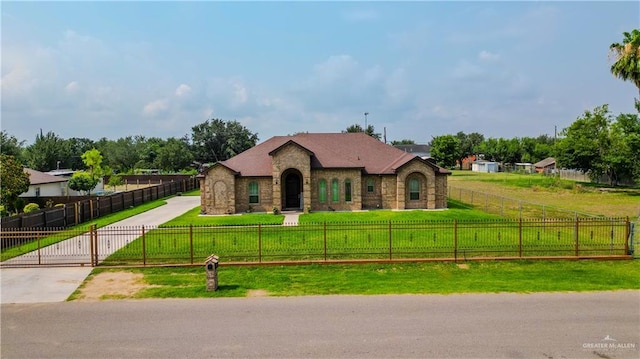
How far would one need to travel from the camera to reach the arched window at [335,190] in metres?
34.0

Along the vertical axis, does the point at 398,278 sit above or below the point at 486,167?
below

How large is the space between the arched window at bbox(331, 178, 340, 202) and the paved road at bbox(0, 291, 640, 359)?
2075 cm

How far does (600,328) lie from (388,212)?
21.6 meters

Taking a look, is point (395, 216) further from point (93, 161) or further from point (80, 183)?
point (93, 161)

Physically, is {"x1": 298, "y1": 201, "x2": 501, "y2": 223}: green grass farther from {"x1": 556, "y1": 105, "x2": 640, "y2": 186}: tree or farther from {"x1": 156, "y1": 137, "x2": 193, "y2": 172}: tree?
{"x1": 156, "y1": 137, "x2": 193, "y2": 172}: tree

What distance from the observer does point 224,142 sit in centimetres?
9875

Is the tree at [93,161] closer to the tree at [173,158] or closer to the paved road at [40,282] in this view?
the tree at [173,158]

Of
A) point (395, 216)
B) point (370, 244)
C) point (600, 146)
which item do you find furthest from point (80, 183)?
point (600, 146)

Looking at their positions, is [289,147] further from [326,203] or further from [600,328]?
[600,328]

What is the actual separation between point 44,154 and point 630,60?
80103 millimetres

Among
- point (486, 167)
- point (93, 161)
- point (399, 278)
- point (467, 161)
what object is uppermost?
point (467, 161)

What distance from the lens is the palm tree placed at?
2653 cm

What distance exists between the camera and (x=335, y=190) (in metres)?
34.1

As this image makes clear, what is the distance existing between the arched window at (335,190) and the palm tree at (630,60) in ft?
63.9
